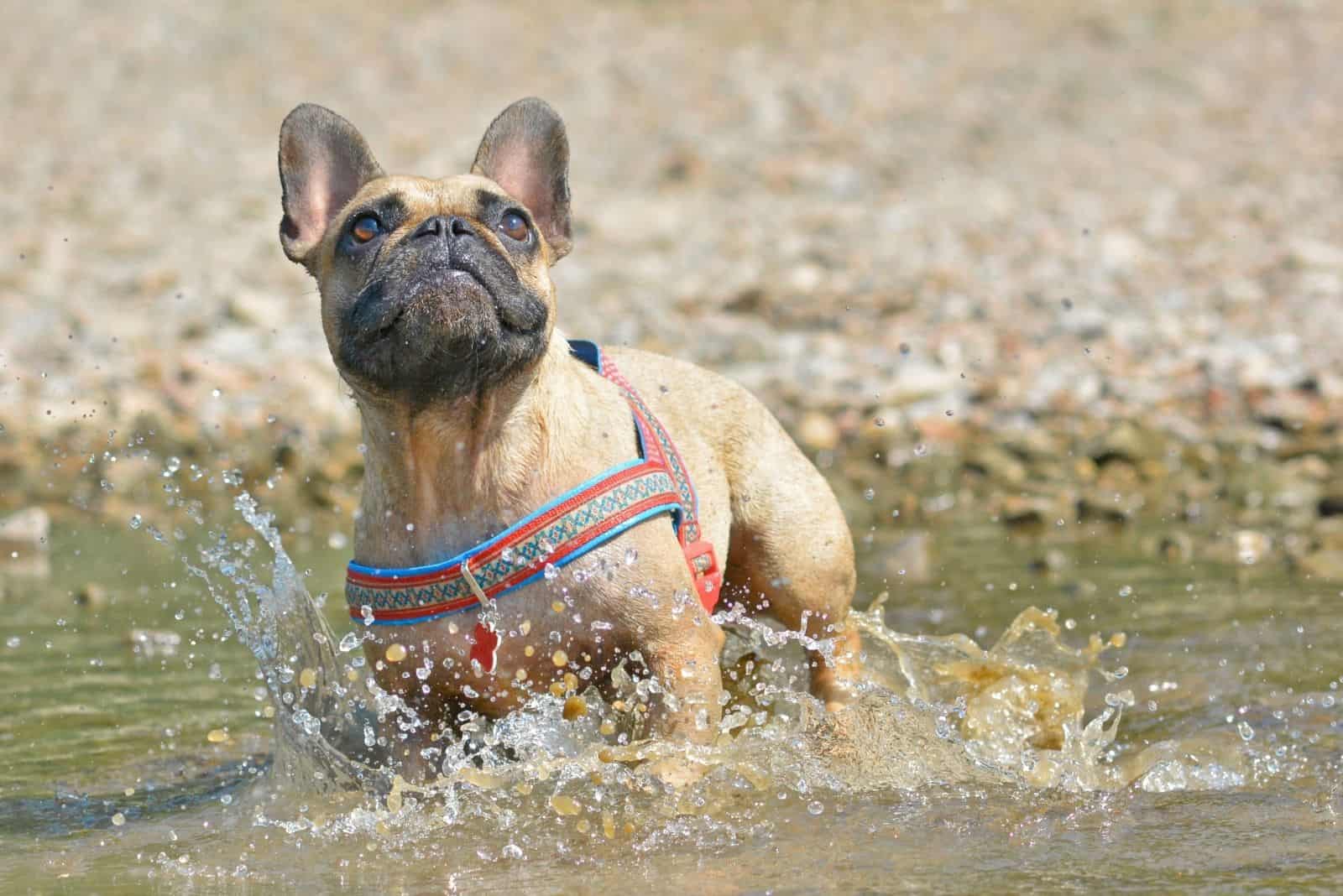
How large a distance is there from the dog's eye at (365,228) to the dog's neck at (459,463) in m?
0.42

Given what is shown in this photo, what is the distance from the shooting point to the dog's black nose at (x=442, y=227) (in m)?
4.50

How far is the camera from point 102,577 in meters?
8.88

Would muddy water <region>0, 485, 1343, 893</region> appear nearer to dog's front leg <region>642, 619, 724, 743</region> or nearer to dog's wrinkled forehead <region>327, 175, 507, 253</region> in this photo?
dog's front leg <region>642, 619, 724, 743</region>

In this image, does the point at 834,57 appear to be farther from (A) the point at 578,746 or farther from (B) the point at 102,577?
(A) the point at 578,746

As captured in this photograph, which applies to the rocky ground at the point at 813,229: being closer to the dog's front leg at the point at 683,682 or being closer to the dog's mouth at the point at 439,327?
the dog's front leg at the point at 683,682

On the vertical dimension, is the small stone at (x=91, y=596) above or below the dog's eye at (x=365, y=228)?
below

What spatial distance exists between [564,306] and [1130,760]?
9367 millimetres

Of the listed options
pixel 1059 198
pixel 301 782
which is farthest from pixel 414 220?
Result: pixel 1059 198

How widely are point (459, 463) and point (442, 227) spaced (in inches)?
23.2

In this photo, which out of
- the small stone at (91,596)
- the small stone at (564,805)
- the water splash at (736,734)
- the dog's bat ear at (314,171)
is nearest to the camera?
the small stone at (564,805)

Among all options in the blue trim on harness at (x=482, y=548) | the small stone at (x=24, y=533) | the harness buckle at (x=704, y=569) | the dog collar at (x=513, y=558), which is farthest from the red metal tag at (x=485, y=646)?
the small stone at (x=24, y=533)

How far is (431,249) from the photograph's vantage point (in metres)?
4.45

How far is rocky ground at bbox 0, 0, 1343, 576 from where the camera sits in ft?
36.3

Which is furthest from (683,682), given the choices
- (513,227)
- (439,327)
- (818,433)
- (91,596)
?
(818,433)
